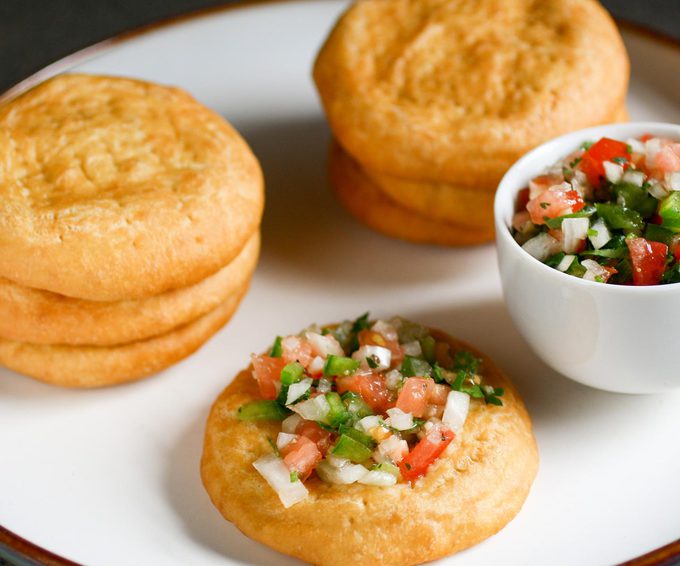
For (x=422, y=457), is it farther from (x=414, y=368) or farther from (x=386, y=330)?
(x=386, y=330)

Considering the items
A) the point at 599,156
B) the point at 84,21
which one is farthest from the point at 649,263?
the point at 84,21

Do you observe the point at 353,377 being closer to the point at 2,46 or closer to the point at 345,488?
the point at 345,488

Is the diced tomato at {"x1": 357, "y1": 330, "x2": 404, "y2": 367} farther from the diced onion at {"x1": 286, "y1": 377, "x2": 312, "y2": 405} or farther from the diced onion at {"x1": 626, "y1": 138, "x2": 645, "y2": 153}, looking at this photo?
the diced onion at {"x1": 626, "y1": 138, "x2": 645, "y2": 153}

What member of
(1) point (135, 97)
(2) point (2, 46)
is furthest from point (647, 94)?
(2) point (2, 46)

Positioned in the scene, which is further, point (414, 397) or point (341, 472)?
point (414, 397)

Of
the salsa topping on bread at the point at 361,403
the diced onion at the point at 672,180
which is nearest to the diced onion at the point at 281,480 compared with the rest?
the salsa topping on bread at the point at 361,403

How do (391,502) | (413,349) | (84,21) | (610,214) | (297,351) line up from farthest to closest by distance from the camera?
(84,21), (413,349), (297,351), (610,214), (391,502)

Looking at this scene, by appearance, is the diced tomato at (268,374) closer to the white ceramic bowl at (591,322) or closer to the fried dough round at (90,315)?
the fried dough round at (90,315)
